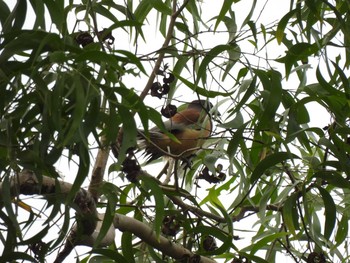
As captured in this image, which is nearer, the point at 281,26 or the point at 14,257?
the point at 14,257

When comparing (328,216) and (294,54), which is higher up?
(294,54)

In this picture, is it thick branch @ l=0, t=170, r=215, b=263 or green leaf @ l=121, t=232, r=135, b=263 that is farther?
green leaf @ l=121, t=232, r=135, b=263

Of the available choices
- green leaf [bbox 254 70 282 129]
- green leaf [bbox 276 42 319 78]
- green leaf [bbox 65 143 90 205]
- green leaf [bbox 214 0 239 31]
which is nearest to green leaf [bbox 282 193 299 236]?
green leaf [bbox 254 70 282 129]

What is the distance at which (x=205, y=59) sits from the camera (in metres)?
1.96

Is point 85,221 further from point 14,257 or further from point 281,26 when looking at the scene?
point 281,26

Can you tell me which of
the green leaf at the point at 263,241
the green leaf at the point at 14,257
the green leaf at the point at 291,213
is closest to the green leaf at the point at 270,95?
the green leaf at the point at 291,213

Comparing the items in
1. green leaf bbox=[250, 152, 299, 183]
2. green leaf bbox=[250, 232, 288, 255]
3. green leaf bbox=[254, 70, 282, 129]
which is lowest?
green leaf bbox=[250, 232, 288, 255]


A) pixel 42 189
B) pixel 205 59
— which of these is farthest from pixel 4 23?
pixel 205 59

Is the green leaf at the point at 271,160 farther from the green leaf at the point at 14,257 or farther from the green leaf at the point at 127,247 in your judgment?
the green leaf at the point at 14,257

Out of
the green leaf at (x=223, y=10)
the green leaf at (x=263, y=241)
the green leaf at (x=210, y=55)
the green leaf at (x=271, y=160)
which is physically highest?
the green leaf at (x=223, y=10)

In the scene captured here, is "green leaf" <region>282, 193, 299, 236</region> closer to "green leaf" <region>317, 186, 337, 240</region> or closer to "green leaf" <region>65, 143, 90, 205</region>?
"green leaf" <region>317, 186, 337, 240</region>

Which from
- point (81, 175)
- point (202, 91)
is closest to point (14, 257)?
point (81, 175)

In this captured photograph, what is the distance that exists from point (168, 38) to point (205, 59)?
181mm

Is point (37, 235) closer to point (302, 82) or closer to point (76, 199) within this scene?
point (76, 199)
